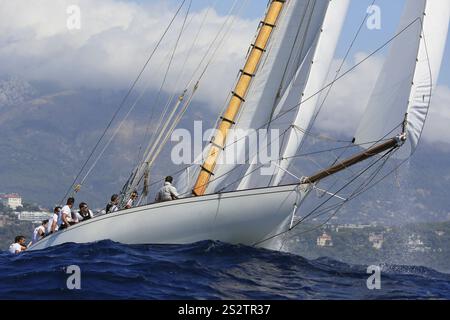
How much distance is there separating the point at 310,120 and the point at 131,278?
10196 mm

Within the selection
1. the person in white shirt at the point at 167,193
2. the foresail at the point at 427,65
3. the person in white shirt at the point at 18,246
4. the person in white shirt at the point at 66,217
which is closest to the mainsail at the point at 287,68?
the person in white shirt at the point at 167,193

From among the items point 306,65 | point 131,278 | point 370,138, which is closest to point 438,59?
point 370,138

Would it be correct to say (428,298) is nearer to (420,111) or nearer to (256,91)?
(420,111)

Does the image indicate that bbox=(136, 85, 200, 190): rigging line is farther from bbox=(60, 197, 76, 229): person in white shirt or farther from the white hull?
the white hull

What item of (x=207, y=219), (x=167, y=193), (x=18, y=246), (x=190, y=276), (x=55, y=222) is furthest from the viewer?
A: (x=18, y=246)

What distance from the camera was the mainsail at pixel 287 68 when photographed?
30688 mm

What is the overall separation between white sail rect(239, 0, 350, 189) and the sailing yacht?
4 cm

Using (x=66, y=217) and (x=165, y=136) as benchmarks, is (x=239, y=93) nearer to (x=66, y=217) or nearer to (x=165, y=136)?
(x=165, y=136)

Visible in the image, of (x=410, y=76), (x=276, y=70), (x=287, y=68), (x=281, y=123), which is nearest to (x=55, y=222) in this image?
(x=281, y=123)

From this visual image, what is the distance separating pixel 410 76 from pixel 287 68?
5933 millimetres

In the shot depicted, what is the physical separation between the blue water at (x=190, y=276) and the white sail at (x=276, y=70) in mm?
3424

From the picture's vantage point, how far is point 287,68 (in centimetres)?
3158

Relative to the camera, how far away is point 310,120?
102 ft

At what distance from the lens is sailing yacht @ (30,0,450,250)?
27062 mm
